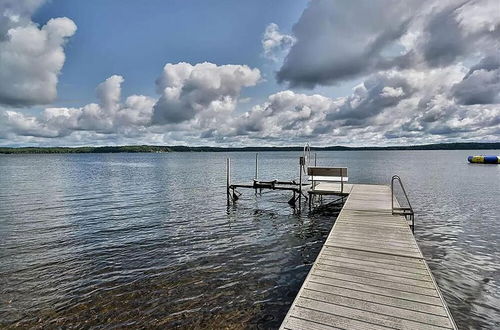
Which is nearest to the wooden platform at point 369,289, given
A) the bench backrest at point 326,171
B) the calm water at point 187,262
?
the calm water at point 187,262

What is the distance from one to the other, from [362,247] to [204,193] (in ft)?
66.5

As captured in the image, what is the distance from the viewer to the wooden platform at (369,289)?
4.68m

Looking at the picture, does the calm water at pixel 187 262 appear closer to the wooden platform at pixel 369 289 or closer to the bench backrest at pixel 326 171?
the wooden platform at pixel 369 289

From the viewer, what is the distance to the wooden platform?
4.68m

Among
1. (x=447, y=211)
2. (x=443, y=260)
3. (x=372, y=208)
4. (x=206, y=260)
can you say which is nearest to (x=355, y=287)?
(x=206, y=260)

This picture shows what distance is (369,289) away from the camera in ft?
18.7

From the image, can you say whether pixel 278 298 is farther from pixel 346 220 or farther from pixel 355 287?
pixel 346 220

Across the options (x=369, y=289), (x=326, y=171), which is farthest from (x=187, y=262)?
(x=326, y=171)

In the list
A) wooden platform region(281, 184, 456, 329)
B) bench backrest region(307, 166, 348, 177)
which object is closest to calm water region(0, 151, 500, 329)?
wooden platform region(281, 184, 456, 329)

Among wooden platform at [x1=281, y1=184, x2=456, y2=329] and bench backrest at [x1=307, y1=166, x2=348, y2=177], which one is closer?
wooden platform at [x1=281, y1=184, x2=456, y2=329]

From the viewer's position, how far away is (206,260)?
33.9 ft

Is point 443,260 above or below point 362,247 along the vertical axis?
below

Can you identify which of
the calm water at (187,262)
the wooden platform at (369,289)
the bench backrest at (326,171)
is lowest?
the calm water at (187,262)

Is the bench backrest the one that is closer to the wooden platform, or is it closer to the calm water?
the calm water
